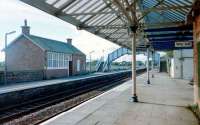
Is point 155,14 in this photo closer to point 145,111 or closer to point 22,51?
point 145,111

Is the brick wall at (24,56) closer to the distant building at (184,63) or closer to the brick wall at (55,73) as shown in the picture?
the brick wall at (55,73)

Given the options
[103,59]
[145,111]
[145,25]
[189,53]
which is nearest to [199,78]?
[145,111]

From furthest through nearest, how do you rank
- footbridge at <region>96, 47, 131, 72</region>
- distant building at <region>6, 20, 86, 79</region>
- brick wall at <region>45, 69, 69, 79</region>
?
footbridge at <region>96, 47, 131, 72</region> → distant building at <region>6, 20, 86, 79</region> → brick wall at <region>45, 69, 69, 79</region>

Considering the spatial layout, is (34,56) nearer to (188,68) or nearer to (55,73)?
(55,73)

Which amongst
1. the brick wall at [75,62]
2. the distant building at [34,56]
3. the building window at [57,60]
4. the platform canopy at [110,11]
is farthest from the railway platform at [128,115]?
the brick wall at [75,62]

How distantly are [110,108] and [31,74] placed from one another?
64.4 ft

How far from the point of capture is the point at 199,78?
10.8 m

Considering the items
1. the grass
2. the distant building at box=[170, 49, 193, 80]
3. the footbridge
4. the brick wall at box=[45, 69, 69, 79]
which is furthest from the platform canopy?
the footbridge

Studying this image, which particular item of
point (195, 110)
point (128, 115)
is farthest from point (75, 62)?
point (128, 115)

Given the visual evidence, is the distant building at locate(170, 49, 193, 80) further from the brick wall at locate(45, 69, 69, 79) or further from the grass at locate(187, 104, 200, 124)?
the grass at locate(187, 104, 200, 124)

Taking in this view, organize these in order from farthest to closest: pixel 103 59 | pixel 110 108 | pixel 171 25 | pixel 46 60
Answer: pixel 103 59
pixel 46 60
pixel 171 25
pixel 110 108

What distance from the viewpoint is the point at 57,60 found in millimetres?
38969

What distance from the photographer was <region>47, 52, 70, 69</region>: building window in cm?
3656

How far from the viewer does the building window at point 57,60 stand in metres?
36.6
